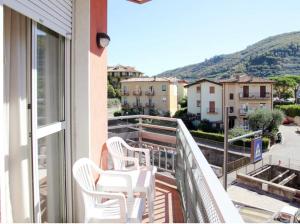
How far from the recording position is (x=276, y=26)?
343 feet

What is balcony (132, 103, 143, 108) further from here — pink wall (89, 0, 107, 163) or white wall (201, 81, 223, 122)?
pink wall (89, 0, 107, 163)

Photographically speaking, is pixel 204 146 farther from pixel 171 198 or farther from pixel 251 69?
pixel 251 69

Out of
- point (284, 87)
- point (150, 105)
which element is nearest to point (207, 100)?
point (150, 105)

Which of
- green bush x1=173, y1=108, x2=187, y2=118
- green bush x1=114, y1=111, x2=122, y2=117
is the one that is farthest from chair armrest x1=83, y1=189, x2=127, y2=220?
green bush x1=114, y1=111, x2=122, y2=117

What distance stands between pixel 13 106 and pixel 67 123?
90 centimetres

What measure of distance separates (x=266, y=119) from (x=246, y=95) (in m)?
4.60

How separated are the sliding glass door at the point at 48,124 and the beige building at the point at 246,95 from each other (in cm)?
2698

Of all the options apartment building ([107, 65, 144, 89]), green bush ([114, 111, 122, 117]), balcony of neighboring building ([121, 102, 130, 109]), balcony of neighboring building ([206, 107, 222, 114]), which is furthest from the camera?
apartment building ([107, 65, 144, 89])

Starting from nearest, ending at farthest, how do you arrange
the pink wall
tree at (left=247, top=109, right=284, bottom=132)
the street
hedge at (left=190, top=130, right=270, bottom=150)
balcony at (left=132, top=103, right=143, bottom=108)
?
the pink wall, the street, hedge at (left=190, top=130, right=270, bottom=150), tree at (left=247, top=109, right=284, bottom=132), balcony at (left=132, top=103, right=143, bottom=108)

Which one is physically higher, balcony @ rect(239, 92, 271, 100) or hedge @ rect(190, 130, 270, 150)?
balcony @ rect(239, 92, 271, 100)

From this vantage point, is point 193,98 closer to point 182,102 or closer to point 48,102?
point 182,102

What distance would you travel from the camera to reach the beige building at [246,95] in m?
28.2

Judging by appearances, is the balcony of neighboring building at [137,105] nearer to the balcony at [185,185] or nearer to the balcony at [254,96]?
the balcony at [254,96]

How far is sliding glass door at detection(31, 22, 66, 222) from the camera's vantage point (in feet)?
6.31
